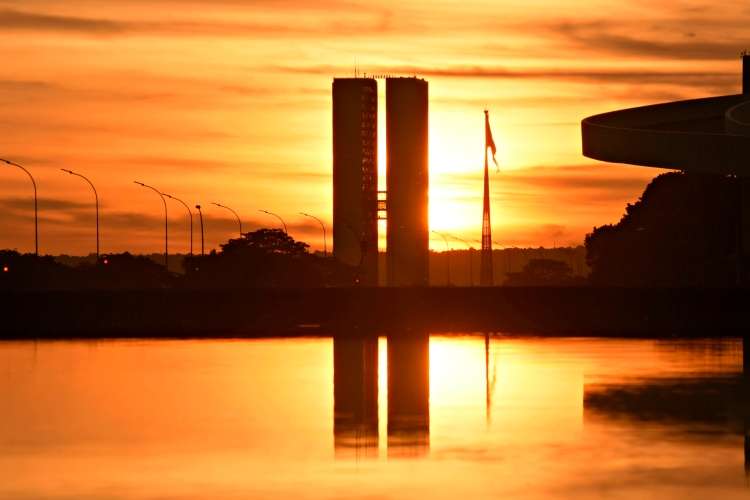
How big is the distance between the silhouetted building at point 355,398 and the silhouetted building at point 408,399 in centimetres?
51

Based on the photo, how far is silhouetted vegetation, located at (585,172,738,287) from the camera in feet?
535

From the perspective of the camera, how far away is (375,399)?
50.3 metres

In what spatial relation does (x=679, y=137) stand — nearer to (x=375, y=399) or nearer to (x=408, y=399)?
(x=408, y=399)

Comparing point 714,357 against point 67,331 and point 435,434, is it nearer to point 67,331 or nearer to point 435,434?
point 435,434

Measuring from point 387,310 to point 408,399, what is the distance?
65.5 metres

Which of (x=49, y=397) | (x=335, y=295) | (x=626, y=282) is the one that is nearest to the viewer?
(x=49, y=397)

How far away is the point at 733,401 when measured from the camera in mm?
50031

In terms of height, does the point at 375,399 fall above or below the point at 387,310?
below

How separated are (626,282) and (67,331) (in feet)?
332

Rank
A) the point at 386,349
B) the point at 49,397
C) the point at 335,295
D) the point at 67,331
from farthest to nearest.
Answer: the point at 335,295 < the point at 67,331 < the point at 386,349 < the point at 49,397

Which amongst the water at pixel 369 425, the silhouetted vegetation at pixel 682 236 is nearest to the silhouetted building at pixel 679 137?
the water at pixel 369 425

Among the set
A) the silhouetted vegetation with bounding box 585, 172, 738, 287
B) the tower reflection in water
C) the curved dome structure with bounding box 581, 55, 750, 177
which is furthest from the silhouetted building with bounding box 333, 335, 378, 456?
the silhouetted vegetation with bounding box 585, 172, 738, 287

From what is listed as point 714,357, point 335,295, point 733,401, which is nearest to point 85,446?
point 733,401

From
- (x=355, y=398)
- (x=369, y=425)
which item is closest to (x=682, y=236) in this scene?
(x=355, y=398)
